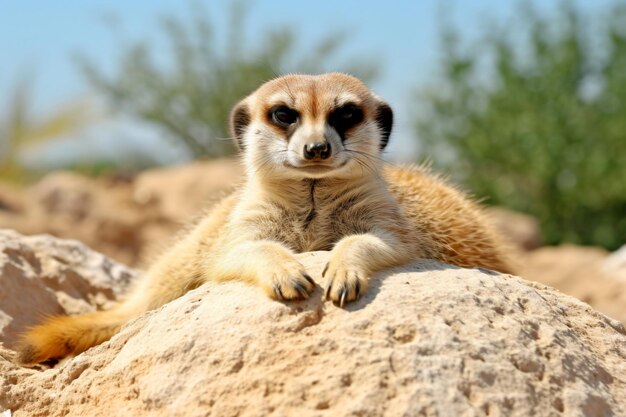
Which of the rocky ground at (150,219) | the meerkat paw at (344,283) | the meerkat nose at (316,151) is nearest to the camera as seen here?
the meerkat paw at (344,283)

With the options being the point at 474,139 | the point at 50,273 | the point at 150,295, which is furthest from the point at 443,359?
the point at 474,139

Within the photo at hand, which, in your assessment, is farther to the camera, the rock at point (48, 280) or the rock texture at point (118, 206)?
the rock texture at point (118, 206)

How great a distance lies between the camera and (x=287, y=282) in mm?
2838

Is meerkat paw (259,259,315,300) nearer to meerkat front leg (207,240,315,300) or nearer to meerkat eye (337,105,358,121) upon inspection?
meerkat front leg (207,240,315,300)

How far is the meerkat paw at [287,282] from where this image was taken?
282 centimetres

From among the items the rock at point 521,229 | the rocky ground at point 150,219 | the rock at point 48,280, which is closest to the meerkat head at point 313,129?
the rock at point 48,280

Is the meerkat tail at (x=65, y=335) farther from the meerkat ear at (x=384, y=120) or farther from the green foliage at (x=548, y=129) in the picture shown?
the green foliage at (x=548, y=129)

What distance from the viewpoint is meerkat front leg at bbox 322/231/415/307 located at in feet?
9.14

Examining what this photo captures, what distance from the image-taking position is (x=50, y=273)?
14.4 ft

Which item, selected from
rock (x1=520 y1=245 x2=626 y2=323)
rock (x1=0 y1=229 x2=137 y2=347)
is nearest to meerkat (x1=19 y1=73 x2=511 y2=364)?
rock (x1=0 y1=229 x2=137 y2=347)

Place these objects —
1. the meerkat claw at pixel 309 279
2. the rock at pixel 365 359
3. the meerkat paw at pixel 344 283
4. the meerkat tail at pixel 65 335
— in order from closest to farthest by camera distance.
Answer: the rock at pixel 365 359 < the meerkat paw at pixel 344 283 < the meerkat claw at pixel 309 279 < the meerkat tail at pixel 65 335

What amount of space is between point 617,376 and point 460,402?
0.69 meters

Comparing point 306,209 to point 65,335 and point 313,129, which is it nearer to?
point 313,129

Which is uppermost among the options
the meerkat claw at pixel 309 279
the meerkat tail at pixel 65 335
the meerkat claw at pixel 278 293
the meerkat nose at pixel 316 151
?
the meerkat nose at pixel 316 151
